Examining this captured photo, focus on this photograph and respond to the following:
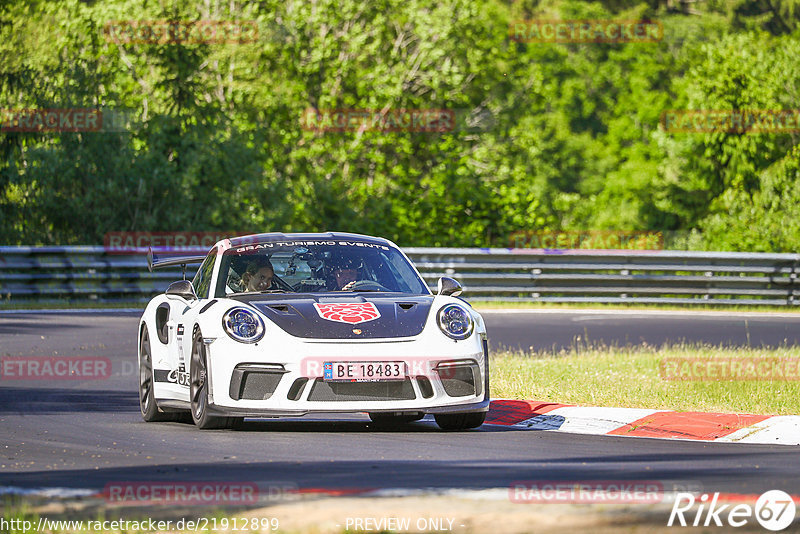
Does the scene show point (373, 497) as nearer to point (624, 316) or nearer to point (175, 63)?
point (624, 316)

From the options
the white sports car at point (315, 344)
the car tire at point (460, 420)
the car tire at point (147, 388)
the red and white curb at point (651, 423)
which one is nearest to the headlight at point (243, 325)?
the white sports car at point (315, 344)

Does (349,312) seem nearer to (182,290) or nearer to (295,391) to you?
(295,391)

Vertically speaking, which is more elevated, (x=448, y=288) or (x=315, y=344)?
(x=448, y=288)

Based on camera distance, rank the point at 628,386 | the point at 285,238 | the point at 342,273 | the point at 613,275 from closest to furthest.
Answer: the point at 342,273, the point at 285,238, the point at 628,386, the point at 613,275

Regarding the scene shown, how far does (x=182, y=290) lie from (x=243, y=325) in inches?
41.4

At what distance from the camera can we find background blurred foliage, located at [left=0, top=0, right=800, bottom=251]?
29.2 m

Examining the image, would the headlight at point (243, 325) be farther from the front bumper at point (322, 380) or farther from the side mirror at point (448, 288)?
the side mirror at point (448, 288)

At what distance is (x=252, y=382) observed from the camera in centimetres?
909

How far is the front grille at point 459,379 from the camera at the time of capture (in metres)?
9.23

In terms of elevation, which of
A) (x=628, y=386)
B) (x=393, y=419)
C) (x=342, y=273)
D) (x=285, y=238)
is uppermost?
(x=285, y=238)

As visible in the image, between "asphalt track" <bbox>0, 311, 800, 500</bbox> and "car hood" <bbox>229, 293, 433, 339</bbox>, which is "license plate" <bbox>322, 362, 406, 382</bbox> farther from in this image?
"asphalt track" <bbox>0, 311, 800, 500</bbox>

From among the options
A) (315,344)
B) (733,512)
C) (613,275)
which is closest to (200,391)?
(315,344)

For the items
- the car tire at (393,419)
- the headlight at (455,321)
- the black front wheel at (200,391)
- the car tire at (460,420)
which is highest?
the headlight at (455,321)

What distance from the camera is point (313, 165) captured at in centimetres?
3878
